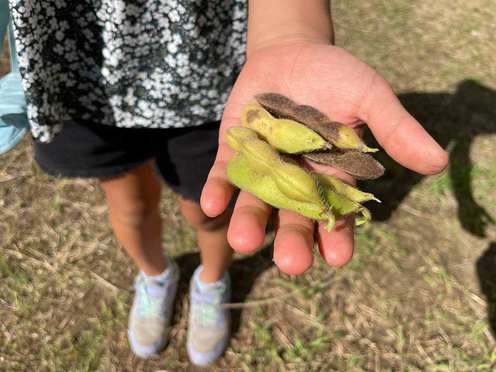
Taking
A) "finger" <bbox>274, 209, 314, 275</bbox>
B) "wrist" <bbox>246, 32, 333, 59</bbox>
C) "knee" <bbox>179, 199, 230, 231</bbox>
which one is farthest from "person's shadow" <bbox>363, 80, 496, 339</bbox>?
"finger" <bbox>274, 209, 314, 275</bbox>

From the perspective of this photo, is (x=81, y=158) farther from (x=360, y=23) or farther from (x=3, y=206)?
(x=360, y=23)

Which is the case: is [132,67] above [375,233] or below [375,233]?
above

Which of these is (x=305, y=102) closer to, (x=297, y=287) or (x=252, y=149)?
(x=252, y=149)

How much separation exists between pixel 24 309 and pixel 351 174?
2.03 meters

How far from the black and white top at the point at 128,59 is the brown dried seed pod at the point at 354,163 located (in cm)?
50

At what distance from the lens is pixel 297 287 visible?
2.93 meters

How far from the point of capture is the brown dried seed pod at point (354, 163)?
1.65 m

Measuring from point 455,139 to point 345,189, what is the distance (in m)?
2.48

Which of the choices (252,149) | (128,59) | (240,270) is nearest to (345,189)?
(252,149)

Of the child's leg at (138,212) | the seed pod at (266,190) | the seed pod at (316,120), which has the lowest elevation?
the child's leg at (138,212)

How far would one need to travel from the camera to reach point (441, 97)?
4.07 meters

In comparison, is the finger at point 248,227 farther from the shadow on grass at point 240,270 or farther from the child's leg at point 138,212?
the shadow on grass at point 240,270

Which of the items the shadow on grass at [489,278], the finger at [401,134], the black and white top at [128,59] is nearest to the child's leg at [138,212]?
the black and white top at [128,59]

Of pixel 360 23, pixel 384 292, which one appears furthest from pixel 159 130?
pixel 360 23
